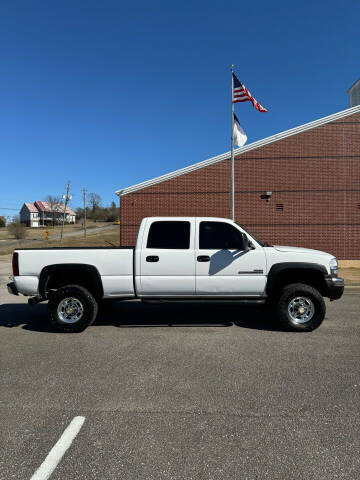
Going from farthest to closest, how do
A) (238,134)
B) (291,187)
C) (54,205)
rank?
1. (54,205)
2. (291,187)
3. (238,134)

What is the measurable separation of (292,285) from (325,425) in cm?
305

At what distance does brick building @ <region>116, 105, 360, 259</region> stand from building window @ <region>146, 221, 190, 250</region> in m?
11.6

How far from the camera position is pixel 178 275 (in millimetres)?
5496

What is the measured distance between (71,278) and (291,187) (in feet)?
47.1

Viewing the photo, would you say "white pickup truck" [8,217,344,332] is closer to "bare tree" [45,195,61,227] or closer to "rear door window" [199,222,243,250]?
"rear door window" [199,222,243,250]

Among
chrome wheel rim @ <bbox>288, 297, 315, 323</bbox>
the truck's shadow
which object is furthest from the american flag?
chrome wheel rim @ <bbox>288, 297, 315, 323</bbox>

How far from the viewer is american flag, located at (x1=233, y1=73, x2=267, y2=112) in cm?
1269

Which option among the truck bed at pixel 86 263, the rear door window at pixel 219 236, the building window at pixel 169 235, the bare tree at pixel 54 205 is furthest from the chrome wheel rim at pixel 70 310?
the bare tree at pixel 54 205

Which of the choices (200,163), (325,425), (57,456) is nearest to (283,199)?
(200,163)

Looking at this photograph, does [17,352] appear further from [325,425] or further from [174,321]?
[325,425]

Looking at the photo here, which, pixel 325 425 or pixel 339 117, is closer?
pixel 325 425

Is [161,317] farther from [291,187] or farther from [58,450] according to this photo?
[291,187]

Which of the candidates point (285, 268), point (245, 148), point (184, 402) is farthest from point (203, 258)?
point (245, 148)

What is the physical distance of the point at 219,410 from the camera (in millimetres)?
2910
